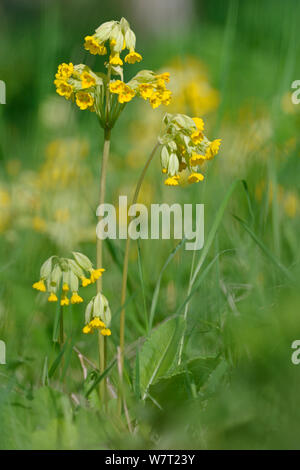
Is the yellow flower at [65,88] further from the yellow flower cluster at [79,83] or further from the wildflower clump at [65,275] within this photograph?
the wildflower clump at [65,275]

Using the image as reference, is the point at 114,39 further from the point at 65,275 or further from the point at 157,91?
the point at 65,275

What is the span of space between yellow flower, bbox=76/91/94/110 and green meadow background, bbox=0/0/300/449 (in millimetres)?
269

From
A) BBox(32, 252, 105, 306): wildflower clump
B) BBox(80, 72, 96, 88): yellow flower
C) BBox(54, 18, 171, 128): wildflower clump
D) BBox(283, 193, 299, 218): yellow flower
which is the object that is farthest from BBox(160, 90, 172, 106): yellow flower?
→ BBox(283, 193, 299, 218): yellow flower

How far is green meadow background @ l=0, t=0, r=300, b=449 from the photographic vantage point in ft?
2.41

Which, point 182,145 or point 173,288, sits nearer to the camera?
point 182,145

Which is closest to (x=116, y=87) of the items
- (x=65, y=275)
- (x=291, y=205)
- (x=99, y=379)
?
(x=65, y=275)

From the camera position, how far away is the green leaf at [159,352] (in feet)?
3.18

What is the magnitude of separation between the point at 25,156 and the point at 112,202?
0.97m

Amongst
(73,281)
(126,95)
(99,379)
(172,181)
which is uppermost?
(126,95)

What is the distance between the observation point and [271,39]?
11.4 ft

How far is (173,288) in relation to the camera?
55.6 inches

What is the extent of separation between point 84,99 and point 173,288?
64 cm

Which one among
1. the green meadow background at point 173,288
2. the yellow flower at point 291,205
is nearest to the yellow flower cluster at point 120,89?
the green meadow background at point 173,288

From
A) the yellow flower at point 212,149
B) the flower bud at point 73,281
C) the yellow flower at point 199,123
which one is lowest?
the flower bud at point 73,281
